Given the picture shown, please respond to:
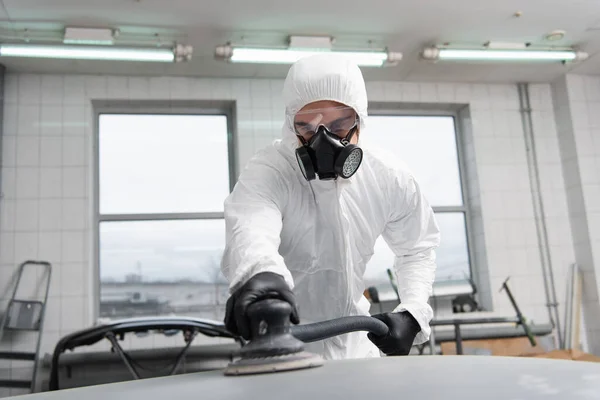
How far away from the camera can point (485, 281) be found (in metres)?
6.12

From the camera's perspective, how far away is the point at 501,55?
5.48 metres

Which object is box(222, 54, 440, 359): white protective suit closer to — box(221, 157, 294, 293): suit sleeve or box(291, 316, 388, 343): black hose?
box(221, 157, 294, 293): suit sleeve

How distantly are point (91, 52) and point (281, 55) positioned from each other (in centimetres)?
154

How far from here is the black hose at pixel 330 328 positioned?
1.04 m

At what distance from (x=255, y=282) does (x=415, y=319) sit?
2.22ft

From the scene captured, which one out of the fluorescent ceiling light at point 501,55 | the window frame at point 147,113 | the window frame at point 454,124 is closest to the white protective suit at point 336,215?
the fluorescent ceiling light at point 501,55

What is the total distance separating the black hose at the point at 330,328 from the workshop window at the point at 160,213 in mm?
4589

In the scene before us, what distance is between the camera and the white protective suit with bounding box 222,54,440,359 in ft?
5.14

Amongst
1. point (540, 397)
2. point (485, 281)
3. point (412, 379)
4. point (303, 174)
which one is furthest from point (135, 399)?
point (485, 281)

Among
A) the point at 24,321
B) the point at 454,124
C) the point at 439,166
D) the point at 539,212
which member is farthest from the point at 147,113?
the point at 539,212

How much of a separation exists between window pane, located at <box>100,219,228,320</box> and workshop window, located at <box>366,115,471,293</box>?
5.56ft

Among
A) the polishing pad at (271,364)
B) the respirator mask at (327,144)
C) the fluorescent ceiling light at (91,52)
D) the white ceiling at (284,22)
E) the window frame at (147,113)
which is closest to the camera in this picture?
the polishing pad at (271,364)

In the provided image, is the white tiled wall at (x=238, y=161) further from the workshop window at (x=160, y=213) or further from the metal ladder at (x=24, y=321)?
the workshop window at (x=160, y=213)

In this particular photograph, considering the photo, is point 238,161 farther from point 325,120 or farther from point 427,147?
point 325,120
